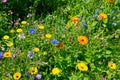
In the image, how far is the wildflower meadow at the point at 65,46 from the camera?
336cm

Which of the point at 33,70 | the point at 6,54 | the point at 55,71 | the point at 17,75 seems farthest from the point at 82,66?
the point at 6,54

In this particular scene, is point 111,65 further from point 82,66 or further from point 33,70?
point 33,70

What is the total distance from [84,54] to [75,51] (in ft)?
0.34

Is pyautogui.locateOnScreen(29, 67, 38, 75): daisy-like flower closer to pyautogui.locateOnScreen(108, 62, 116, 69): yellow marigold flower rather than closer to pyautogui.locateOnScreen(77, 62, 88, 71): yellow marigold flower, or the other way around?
pyautogui.locateOnScreen(77, 62, 88, 71): yellow marigold flower

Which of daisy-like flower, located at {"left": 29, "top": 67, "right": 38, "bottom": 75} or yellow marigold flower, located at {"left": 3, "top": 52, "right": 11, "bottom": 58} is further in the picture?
yellow marigold flower, located at {"left": 3, "top": 52, "right": 11, "bottom": 58}

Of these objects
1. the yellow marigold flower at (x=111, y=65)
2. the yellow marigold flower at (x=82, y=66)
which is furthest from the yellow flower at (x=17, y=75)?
the yellow marigold flower at (x=111, y=65)

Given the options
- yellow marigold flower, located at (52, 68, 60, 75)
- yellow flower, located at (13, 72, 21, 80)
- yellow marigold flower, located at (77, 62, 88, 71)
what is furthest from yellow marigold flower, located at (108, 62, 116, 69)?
yellow flower, located at (13, 72, 21, 80)

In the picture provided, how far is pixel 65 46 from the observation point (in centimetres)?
354

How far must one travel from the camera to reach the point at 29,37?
3801 millimetres

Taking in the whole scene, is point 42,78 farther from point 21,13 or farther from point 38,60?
point 21,13

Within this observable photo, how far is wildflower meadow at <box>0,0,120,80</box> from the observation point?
3.36 metres

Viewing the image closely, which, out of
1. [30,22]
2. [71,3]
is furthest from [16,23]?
[71,3]

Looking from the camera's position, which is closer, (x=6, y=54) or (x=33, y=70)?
(x=33, y=70)

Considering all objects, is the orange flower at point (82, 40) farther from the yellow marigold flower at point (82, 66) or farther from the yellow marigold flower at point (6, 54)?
the yellow marigold flower at point (6, 54)
